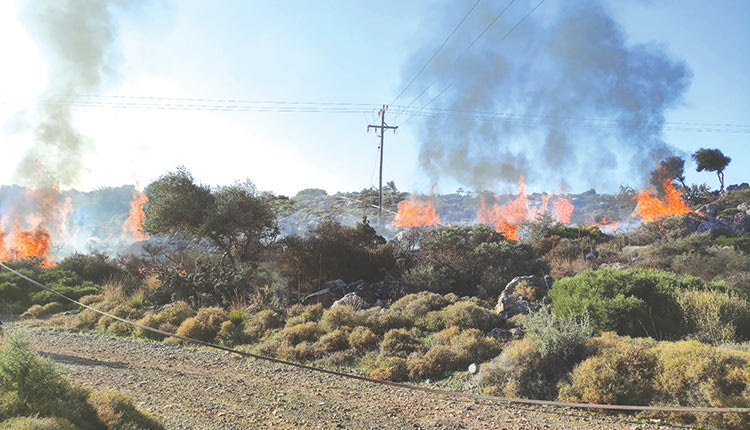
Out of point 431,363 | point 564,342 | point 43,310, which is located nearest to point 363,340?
point 431,363

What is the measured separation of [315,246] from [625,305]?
10714mm

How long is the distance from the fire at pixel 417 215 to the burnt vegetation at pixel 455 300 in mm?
10281

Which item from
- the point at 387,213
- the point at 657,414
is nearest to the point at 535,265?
the point at 657,414

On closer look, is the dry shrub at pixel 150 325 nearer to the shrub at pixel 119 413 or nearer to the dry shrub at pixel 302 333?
the dry shrub at pixel 302 333

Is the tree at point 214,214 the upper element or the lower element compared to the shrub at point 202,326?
upper

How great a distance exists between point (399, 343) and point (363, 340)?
2.65 feet

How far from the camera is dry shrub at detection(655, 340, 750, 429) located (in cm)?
536

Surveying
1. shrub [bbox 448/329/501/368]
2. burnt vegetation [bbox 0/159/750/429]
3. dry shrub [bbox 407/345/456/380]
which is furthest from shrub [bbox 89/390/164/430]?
shrub [bbox 448/329/501/368]

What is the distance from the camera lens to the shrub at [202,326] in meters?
10.9

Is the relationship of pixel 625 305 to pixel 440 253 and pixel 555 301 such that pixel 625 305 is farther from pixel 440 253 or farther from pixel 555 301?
pixel 440 253

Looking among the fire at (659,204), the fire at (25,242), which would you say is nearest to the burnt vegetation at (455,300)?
the fire at (659,204)

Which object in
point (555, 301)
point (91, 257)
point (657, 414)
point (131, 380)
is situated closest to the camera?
point (657, 414)

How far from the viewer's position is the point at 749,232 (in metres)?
21.1

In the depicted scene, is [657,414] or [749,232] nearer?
[657,414]
